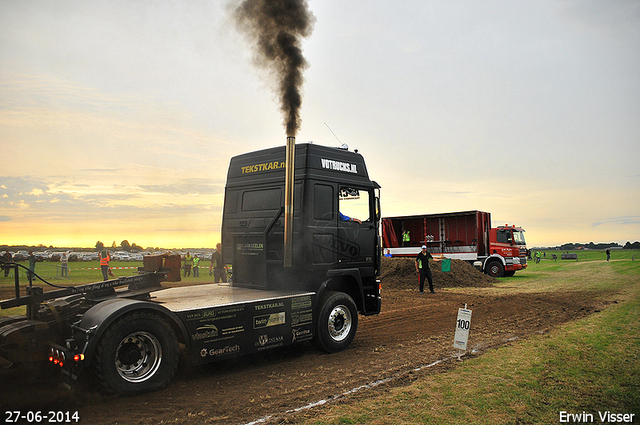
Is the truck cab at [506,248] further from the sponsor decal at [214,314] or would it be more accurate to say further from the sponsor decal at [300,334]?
the sponsor decal at [214,314]

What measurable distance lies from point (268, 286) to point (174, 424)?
338 centimetres

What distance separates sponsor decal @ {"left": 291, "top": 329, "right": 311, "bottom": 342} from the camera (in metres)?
6.98

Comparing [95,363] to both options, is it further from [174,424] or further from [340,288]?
[340,288]

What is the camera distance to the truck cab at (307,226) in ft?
24.9

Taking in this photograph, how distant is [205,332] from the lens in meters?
5.78

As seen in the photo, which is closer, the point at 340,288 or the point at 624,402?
the point at 624,402

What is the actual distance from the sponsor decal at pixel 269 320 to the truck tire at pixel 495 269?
22274mm

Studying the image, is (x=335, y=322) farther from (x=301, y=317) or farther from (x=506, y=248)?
(x=506, y=248)

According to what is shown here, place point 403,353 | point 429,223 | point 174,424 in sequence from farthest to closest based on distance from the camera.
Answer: point 429,223 → point 403,353 → point 174,424

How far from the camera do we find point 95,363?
4953 mm

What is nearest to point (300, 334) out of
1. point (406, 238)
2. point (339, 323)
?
point (339, 323)

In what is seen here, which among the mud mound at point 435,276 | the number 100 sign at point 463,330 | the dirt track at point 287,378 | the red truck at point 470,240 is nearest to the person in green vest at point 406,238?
the red truck at point 470,240

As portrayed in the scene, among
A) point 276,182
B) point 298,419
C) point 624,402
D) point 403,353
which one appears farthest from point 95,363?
point 624,402

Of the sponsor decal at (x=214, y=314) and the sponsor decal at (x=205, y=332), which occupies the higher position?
the sponsor decal at (x=214, y=314)
